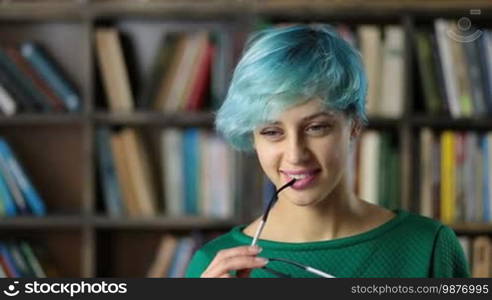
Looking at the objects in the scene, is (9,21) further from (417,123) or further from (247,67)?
(247,67)

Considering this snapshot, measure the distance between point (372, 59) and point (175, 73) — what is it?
581 millimetres

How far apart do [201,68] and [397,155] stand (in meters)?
0.63

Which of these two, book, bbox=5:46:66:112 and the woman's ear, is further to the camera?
book, bbox=5:46:66:112

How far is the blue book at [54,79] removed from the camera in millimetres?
2625

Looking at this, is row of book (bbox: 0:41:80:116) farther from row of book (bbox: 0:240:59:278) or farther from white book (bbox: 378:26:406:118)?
white book (bbox: 378:26:406:118)

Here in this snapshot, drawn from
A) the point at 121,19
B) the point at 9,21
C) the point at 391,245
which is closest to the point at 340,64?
the point at 391,245

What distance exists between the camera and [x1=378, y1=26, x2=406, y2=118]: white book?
2.52 meters

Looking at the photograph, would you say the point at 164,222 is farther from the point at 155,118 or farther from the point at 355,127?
the point at 355,127

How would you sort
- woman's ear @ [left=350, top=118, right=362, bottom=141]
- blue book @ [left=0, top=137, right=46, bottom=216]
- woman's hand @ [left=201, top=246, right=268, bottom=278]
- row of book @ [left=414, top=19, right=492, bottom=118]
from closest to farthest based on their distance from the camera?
woman's hand @ [left=201, top=246, right=268, bottom=278], woman's ear @ [left=350, top=118, right=362, bottom=141], row of book @ [left=414, top=19, right=492, bottom=118], blue book @ [left=0, top=137, right=46, bottom=216]

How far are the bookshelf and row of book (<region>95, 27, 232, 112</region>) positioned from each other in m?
0.04

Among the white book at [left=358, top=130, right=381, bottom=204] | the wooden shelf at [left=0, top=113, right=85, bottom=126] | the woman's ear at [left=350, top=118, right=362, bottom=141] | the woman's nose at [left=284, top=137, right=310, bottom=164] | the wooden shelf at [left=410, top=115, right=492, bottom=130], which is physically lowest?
the woman's nose at [left=284, top=137, right=310, bottom=164]

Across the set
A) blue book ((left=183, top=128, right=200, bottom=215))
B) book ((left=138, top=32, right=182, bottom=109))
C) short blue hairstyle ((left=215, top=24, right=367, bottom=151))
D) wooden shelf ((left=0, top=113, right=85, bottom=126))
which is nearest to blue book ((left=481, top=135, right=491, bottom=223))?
blue book ((left=183, top=128, right=200, bottom=215))

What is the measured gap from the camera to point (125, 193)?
2.60m

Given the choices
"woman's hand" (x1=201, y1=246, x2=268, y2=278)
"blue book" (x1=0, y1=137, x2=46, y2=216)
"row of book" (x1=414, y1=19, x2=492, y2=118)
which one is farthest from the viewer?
"blue book" (x1=0, y1=137, x2=46, y2=216)
